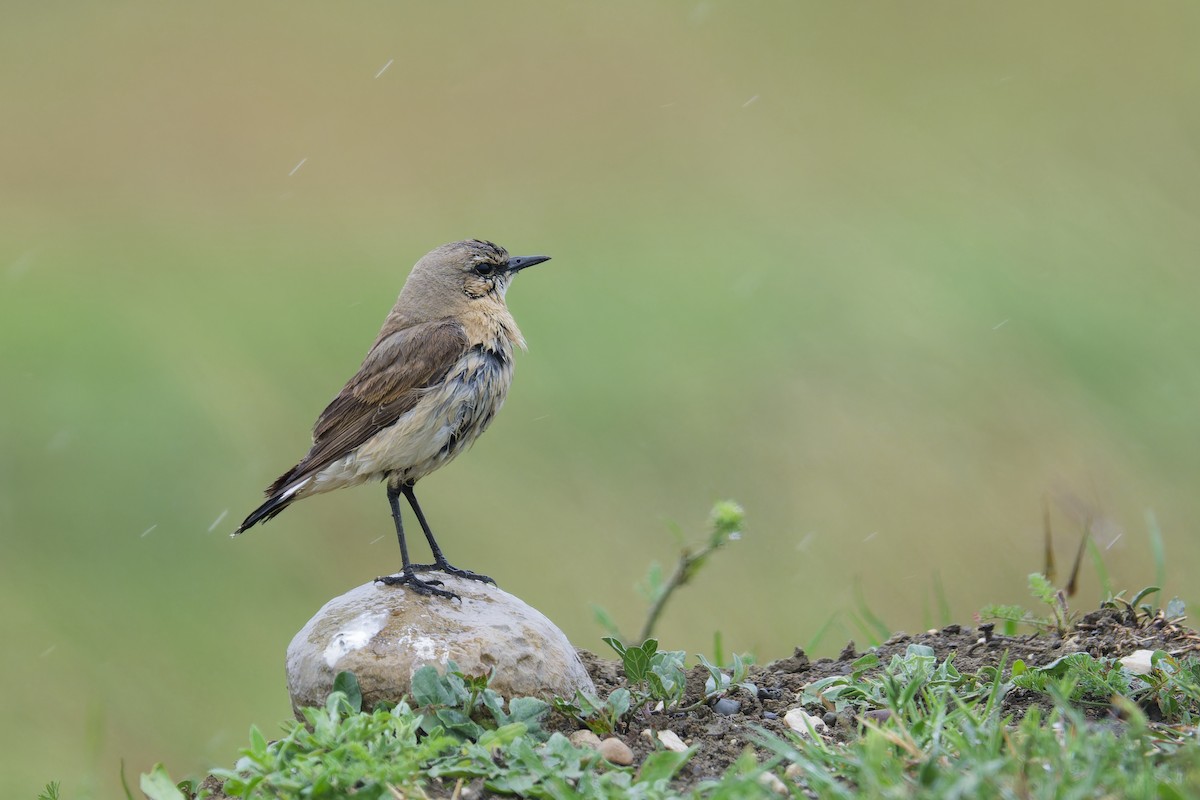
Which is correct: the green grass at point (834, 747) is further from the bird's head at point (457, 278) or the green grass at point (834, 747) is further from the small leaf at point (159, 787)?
the bird's head at point (457, 278)

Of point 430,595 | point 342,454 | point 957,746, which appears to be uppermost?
point 342,454

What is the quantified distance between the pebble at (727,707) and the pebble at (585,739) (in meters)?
0.57

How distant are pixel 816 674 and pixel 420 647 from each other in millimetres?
1604

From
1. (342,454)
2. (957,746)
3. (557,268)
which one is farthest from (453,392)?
(557,268)

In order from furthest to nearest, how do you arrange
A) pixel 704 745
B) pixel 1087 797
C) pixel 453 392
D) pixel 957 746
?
pixel 453 392, pixel 704 745, pixel 957 746, pixel 1087 797

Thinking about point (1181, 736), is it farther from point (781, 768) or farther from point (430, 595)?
point (430, 595)

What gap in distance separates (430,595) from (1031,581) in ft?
7.59

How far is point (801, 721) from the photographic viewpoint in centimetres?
437

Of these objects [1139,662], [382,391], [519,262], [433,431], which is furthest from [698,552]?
[519,262]

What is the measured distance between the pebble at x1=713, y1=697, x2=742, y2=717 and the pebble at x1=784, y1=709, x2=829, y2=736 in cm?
20

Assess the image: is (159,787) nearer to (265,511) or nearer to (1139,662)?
(265,511)

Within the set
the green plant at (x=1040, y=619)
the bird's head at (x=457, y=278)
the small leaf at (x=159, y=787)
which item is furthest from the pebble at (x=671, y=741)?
the bird's head at (x=457, y=278)

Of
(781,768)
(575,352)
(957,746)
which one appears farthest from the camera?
(575,352)

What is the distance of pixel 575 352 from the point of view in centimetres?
940
